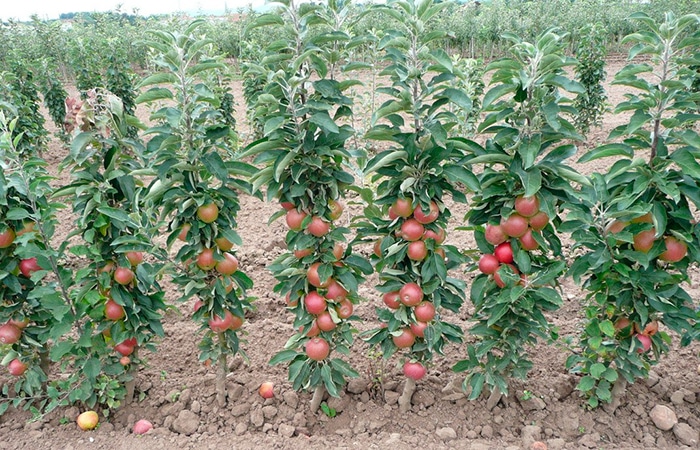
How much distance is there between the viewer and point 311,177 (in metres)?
2.81

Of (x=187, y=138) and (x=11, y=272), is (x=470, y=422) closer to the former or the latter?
(x=187, y=138)

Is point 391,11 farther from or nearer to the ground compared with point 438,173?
farther from the ground

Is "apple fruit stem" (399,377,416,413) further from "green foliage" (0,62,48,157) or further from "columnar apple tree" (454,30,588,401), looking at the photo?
"green foliage" (0,62,48,157)

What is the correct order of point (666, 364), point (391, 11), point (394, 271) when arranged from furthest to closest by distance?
point (666, 364) → point (394, 271) → point (391, 11)

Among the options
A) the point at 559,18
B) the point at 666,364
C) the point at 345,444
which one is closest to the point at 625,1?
the point at 559,18

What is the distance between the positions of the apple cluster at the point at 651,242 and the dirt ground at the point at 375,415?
110 cm

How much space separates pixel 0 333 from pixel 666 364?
4.56m

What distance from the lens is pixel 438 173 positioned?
8.91 ft

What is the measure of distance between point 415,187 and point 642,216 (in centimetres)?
127

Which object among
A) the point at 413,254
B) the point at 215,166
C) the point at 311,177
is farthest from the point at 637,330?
the point at 215,166

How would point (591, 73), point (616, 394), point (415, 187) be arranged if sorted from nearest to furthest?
point (415, 187) < point (616, 394) < point (591, 73)

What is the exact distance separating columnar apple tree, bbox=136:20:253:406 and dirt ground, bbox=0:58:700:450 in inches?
25.8

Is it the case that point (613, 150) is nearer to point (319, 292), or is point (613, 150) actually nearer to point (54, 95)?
point (319, 292)

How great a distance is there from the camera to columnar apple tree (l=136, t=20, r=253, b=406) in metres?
2.71
